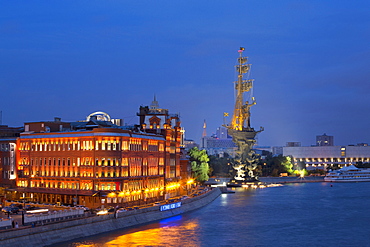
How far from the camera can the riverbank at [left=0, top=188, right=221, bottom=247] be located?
152 ft

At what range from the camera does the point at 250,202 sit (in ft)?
313

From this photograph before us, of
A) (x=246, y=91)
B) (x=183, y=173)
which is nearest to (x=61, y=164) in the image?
(x=183, y=173)

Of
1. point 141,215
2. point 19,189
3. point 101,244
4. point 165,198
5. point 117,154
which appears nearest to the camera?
point 101,244

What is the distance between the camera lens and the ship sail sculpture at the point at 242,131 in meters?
150

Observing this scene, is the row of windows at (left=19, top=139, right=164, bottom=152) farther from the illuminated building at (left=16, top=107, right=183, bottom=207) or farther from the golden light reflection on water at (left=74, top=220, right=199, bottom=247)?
the golden light reflection on water at (left=74, top=220, right=199, bottom=247)

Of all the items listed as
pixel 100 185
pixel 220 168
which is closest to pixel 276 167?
pixel 220 168

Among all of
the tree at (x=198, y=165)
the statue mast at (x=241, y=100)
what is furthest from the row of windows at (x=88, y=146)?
the statue mast at (x=241, y=100)

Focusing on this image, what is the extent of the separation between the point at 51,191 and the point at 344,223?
126 feet

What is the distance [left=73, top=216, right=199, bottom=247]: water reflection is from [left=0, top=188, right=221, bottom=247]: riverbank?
5.86ft

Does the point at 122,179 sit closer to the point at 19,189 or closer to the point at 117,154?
the point at 117,154

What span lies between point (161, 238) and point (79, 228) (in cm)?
836

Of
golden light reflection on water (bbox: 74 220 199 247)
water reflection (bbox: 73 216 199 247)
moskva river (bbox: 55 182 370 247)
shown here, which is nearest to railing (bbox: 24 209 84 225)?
moskva river (bbox: 55 182 370 247)

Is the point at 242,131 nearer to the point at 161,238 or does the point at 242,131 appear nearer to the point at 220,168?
the point at 220,168

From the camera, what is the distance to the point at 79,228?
53.4 metres
